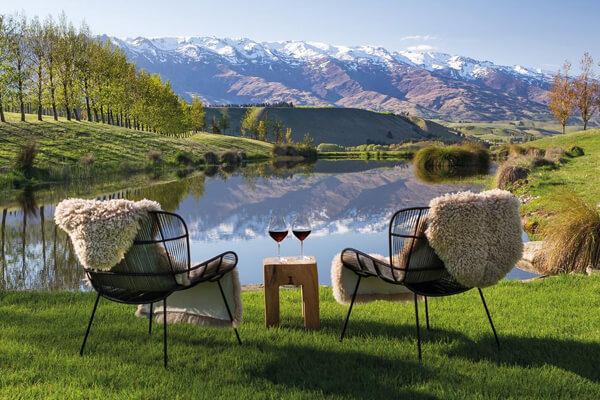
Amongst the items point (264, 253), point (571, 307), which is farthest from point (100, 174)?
point (571, 307)

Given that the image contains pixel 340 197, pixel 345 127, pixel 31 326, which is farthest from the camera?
pixel 345 127

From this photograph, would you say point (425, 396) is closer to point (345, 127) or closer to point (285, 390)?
point (285, 390)

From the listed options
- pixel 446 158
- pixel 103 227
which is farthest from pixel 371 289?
pixel 446 158

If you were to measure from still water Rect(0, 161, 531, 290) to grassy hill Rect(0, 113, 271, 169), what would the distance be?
7.32m

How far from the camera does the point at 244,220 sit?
1570 cm

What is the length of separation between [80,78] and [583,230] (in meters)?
45.0

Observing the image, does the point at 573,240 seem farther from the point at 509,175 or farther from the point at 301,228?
Result: the point at 509,175

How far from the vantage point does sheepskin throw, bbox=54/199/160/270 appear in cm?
376

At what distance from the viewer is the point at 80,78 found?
4434 centimetres

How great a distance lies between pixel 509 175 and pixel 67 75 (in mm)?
36802

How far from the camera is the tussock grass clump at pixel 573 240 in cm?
739

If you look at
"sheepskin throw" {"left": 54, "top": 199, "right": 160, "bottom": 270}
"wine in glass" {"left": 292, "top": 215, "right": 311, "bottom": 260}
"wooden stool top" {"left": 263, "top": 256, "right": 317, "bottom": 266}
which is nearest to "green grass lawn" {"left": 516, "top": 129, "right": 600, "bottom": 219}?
"wine in glass" {"left": 292, "top": 215, "right": 311, "bottom": 260}

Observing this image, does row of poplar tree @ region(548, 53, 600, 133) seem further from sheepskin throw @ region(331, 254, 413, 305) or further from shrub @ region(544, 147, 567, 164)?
sheepskin throw @ region(331, 254, 413, 305)

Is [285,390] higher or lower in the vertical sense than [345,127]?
lower
